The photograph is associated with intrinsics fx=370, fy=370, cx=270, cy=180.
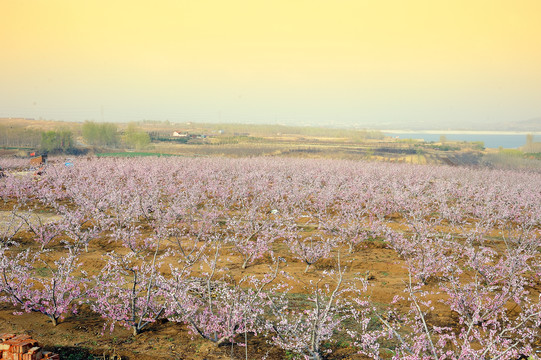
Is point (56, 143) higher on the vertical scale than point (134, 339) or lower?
higher

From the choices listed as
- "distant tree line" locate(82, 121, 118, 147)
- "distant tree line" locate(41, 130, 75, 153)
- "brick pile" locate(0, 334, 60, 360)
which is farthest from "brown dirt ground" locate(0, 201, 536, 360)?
"distant tree line" locate(82, 121, 118, 147)

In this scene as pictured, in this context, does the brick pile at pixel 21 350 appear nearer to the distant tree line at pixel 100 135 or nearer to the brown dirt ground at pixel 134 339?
the brown dirt ground at pixel 134 339

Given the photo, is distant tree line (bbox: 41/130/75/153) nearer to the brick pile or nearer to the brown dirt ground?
the brown dirt ground

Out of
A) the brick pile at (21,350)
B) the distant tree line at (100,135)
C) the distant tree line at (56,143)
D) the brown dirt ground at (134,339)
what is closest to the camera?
the brick pile at (21,350)

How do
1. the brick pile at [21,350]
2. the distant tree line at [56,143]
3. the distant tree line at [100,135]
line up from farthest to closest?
the distant tree line at [100,135] < the distant tree line at [56,143] < the brick pile at [21,350]

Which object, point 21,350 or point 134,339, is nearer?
point 21,350

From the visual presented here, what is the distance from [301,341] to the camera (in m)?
5.78

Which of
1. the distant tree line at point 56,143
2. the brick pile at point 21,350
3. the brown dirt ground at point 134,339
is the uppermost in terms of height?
the distant tree line at point 56,143

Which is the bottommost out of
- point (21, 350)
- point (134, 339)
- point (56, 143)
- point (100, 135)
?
point (134, 339)

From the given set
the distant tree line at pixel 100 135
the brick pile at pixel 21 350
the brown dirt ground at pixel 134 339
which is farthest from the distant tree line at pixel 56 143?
the brick pile at pixel 21 350

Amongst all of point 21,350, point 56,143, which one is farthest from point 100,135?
point 21,350

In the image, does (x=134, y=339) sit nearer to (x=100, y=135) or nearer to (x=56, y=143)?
(x=56, y=143)

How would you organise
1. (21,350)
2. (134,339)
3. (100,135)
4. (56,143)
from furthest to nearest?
(100,135) < (56,143) < (134,339) < (21,350)

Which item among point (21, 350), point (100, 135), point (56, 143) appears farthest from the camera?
point (100, 135)
